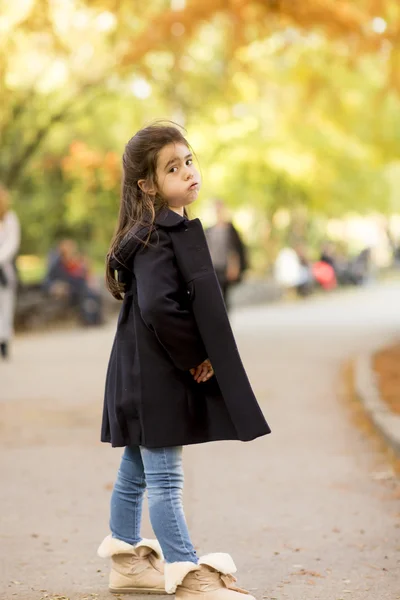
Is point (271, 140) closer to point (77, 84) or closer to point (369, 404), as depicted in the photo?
point (77, 84)

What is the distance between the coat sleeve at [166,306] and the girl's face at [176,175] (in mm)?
164

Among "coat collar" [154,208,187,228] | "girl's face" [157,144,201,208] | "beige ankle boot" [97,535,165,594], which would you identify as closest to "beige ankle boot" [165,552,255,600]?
"beige ankle boot" [97,535,165,594]

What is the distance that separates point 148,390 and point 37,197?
28038 millimetres

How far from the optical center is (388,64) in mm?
11383

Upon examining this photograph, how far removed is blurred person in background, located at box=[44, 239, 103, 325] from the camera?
784 inches

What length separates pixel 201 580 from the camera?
162 inches

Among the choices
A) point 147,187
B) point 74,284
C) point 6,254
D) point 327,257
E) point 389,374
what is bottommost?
point 389,374

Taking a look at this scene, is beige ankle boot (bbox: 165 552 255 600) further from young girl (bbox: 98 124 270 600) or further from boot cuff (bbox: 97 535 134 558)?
boot cuff (bbox: 97 535 134 558)

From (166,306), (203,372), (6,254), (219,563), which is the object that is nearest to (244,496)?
(219,563)

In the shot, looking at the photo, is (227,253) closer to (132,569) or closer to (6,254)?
(6,254)

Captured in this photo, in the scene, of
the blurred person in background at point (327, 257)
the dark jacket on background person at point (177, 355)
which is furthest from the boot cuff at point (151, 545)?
the blurred person in background at point (327, 257)

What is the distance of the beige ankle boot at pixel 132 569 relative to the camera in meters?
4.41

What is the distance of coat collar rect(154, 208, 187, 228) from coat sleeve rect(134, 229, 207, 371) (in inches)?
1.3

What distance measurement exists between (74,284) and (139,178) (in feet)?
54.1
